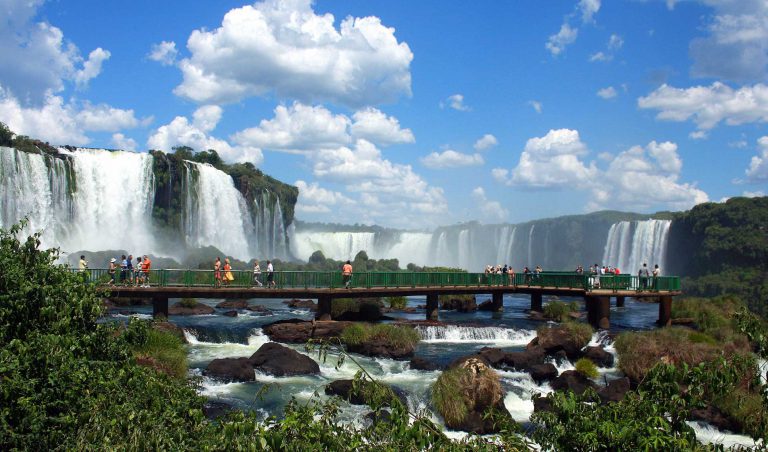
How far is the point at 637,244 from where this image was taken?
69.6 meters

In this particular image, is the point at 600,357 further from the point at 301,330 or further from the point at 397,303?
the point at 397,303

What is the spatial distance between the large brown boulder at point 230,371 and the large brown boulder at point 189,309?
13.8 metres

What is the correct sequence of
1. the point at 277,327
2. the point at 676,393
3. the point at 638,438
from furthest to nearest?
the point at 277,327, the point at 676,393, the point at 638,438

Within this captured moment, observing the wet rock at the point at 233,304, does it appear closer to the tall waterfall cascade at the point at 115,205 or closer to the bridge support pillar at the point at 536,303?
the tall waterfall cascade at the point at 115,205

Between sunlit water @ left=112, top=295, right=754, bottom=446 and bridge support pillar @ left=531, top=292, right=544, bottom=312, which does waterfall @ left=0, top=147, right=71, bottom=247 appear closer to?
sunlit water @ left=112, top=295, right=754, bottom=446

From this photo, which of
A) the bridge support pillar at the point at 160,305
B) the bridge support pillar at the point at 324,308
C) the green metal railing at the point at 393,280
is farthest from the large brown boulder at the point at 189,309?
the bridge support pillar at the point at 324,308

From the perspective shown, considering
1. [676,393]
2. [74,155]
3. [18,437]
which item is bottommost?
[18,437]

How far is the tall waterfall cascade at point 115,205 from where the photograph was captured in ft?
141

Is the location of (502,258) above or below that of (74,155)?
below

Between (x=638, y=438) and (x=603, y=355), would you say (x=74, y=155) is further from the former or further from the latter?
(x=638, y=438)

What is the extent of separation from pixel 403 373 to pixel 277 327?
6890mm

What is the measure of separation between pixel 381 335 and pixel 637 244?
55.0 metres

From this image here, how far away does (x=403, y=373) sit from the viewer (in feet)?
61.3

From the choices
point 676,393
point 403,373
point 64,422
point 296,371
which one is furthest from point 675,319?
point 64,422
